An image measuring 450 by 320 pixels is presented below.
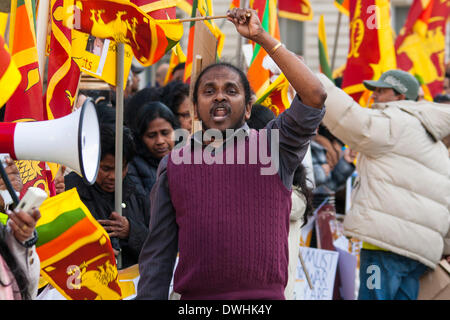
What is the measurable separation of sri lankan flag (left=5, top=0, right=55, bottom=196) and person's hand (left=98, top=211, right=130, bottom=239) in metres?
0.35

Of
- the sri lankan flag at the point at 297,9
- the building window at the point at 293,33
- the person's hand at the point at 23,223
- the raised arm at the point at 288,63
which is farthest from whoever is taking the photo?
the building window at the point at 293,33

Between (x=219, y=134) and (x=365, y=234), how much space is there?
7.62 feet

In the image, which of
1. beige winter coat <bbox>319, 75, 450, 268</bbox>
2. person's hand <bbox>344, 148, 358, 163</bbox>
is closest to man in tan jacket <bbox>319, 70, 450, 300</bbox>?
beige winter coat <bbox>319, 75, 450, 268</bbox>

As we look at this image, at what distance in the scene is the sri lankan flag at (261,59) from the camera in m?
5.30

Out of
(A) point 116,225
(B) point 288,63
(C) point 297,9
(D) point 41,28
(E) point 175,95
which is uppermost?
(C) point 297,9

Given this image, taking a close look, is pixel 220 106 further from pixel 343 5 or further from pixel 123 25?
pixel 343 5

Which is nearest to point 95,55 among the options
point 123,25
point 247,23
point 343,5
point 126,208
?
point 123,25

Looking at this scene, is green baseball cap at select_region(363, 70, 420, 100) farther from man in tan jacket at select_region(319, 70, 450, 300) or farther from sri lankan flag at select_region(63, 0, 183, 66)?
sri lankan flag at select_region(63, 0, 183, 66)

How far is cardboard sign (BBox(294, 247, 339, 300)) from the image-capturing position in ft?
18.4

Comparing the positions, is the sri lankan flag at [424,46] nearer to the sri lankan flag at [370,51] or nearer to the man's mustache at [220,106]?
the sri lankan flag at [370,51]

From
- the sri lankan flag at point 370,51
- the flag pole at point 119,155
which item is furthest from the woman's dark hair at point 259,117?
the sri lankan flag at point 370,51

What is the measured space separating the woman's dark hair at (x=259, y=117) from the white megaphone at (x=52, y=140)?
1.50 metres

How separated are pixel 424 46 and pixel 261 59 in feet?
11.8

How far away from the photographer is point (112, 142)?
4227 mm
